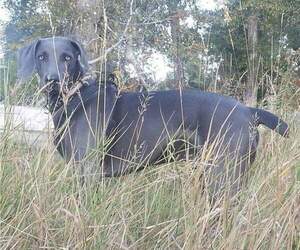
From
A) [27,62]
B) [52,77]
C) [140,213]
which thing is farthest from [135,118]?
[140,213]

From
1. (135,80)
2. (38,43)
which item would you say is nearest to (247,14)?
(135,80)

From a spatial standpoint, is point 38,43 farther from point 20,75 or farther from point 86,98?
point 86,98

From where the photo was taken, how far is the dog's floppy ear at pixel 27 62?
3.35m

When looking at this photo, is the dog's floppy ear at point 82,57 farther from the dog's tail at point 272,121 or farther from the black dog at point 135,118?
the dog's tail at point 272,121

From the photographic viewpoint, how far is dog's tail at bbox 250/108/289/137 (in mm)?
2809

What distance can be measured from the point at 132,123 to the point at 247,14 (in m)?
12.2

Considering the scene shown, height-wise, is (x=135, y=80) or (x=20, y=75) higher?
(x=20, y=75)

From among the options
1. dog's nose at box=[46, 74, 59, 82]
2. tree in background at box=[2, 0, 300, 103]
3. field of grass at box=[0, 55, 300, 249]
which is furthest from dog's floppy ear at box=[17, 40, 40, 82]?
tree in background at box=[2, 0, 300, 103]

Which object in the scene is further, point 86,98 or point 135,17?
point 135,17

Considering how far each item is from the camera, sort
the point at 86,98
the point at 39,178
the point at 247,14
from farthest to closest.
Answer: the point at 247,14 < the point at 86,98 < the point at 39,178

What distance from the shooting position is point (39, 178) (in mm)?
2020

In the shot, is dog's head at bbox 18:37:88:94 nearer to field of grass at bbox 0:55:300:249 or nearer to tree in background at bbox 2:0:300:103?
field of grass at bbox 0:55:300:249

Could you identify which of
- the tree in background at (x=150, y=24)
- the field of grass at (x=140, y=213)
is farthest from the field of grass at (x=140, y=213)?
the tree in background at (x=150, y=24)

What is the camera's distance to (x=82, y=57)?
3523 mm
